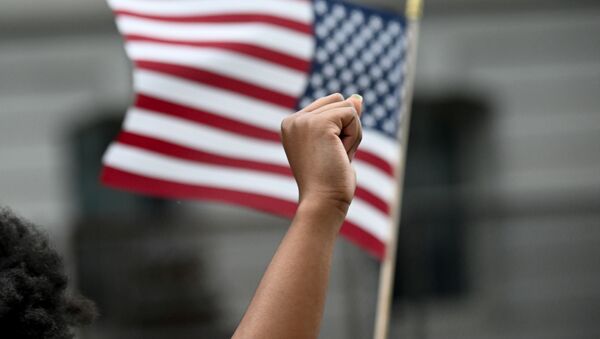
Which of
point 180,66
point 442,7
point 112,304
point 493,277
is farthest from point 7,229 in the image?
point 442,7

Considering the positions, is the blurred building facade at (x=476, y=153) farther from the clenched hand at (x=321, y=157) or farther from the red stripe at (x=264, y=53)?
the clenched hand at (x=321, y=157)

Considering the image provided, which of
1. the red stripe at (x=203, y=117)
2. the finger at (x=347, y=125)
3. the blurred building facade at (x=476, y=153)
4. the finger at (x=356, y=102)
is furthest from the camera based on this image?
the blurred building facade at (x=476, y=153)

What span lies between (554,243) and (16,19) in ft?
12.8

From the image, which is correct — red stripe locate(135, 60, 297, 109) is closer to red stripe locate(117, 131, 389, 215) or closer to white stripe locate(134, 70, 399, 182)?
white stripe locate(134, 70, 399, 182)

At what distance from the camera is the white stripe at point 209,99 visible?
16.1ft

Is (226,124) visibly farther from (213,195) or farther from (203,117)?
(213,195)

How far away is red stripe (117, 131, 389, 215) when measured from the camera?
4.92 meters

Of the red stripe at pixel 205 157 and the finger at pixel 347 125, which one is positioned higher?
the finger at pixel 347 125

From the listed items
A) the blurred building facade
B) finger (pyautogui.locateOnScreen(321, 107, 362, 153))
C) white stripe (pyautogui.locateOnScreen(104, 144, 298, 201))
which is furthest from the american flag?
the blurred building facade

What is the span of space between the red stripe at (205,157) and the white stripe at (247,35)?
1.10 ft

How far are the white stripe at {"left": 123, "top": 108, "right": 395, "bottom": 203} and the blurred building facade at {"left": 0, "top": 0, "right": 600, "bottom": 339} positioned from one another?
194 inches

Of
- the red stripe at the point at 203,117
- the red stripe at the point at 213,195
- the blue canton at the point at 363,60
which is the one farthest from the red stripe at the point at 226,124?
the red stripe at the point at 213,195

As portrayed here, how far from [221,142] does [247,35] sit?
0.36m

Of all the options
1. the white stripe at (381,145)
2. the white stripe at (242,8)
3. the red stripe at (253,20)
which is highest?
the white stripe at (242,8)
